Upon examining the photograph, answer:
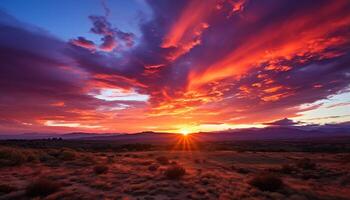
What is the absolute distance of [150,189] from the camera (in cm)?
1659

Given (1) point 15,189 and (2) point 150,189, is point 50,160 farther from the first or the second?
(2) point 150,189

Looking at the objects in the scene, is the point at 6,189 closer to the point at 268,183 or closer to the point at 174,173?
the point at 174,173

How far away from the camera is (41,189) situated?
49.0 feet

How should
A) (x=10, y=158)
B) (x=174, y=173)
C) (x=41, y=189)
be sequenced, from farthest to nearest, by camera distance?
(x=10, y=158) → (x=174, y=173) → (x=41, y=189)

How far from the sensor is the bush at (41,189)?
1471cm

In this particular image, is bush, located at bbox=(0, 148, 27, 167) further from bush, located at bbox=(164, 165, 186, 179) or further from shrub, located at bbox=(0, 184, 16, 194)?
bush, located at bbox=(164, 165, 186, 179)

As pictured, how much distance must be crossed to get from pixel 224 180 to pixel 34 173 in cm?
1425

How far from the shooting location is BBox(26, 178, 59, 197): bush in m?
14.7

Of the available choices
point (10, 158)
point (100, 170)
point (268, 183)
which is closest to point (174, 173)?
point (100, 170)

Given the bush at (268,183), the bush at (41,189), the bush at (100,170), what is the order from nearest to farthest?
the bush at (41,189)
the bush at (268,183)
the bush at (100,170)

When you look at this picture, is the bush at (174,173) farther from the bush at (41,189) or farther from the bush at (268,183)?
the bush at (41,189)

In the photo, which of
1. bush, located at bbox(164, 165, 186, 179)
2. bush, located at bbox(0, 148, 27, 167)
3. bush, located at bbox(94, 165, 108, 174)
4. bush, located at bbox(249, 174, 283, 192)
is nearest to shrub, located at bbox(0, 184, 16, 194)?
bush, located at bbox(94, 165, 108, 174)

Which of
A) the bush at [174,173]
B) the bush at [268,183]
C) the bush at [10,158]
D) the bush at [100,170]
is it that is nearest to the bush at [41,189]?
the bush at [100,170]

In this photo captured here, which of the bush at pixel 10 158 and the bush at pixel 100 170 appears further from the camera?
the bush at pixel 10 158
